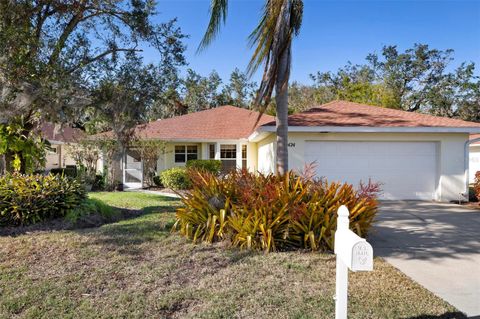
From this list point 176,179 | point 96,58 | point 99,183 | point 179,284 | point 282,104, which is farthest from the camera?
point 99,183

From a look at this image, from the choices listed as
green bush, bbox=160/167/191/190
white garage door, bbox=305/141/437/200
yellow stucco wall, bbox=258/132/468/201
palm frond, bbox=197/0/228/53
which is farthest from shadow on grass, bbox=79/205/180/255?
green bush, bbox=160/167/191/190

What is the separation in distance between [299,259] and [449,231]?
4595 millimetres

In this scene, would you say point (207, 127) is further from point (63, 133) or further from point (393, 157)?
point (393, 157)

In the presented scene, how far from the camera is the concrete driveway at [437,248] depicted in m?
4.75

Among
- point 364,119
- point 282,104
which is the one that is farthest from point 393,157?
point 282,104

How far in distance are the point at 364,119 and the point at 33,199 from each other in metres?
11.6

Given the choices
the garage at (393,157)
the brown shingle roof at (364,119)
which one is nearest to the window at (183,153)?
the brown shingle roof at (364,119)

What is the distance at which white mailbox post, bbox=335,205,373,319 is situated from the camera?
2.95 metres

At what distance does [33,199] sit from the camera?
317 inches

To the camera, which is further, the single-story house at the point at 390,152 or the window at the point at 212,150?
the window at the point at 212,150

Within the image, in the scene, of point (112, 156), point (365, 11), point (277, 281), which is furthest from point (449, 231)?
point (112, 156)

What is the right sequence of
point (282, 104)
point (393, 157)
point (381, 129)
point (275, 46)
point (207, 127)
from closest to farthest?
point (275, 46)
point (282, 104)
point (381, 129)
point (393, 157)
point (207, 127)

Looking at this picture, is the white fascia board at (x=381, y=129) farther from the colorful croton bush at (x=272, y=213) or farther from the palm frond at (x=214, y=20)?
the colorful croton bush at (x=272, y=213)

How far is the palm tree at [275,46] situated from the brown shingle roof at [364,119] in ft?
14.1
